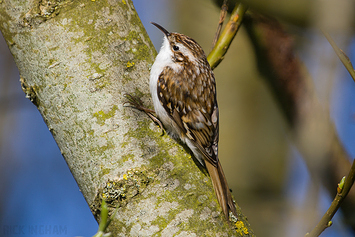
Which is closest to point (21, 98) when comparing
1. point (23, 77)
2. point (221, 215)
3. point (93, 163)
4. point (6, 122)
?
point (6, 122)

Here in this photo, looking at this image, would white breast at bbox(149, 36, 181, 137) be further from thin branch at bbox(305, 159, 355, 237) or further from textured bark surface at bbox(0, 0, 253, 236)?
thin branch at bbox(305, 159, 355, 237)

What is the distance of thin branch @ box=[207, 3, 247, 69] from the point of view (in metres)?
2.06

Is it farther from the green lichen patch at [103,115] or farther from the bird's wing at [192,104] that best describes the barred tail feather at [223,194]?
the green lichen patch at [103,115]

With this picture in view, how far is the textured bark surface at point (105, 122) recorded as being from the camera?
1.43 meters

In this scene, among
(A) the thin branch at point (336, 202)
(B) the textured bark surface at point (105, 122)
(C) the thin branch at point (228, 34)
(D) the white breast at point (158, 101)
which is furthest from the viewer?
(C) the thin branch at point (228, 34)

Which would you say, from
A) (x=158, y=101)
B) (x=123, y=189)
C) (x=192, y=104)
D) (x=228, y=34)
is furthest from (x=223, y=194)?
(x=228, y=34)

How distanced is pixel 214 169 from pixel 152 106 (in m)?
0.47

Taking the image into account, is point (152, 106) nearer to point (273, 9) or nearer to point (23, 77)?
point (23, 77)

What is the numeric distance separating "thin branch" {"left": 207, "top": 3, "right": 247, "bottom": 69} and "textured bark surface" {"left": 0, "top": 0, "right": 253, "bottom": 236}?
0.60 metres

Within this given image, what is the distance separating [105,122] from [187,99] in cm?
85

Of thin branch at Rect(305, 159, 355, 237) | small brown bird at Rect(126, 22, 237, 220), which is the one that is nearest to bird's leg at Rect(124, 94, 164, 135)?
small brown bird at Rect(126, 22, 237, 220)

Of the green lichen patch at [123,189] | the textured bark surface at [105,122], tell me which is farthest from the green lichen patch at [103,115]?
the green lichen patch at [123,189]

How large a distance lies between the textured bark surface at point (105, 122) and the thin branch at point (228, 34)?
60 centimetres

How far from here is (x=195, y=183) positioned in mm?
1539
